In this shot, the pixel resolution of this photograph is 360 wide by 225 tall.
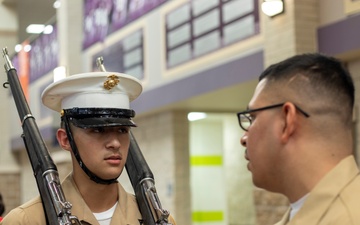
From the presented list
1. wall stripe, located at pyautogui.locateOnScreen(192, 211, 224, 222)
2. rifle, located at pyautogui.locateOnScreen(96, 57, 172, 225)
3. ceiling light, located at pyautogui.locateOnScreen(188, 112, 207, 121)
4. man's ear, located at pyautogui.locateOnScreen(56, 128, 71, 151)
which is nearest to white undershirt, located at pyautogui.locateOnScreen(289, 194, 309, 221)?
rifle, located at pyautogui.locateOnScreen(96, 57, 172, 225)

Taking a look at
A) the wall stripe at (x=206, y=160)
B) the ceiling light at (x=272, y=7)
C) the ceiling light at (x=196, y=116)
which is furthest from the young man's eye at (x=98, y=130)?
the wall stripe at (x=206, y=160)

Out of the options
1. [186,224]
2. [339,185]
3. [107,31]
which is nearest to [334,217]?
[339,185]

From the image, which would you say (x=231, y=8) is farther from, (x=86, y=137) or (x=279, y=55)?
(x=86, y=137)

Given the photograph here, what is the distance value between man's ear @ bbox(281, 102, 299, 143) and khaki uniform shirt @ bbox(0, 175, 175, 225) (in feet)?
3.17

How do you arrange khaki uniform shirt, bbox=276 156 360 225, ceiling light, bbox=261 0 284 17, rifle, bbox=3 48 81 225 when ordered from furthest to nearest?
ceiling light, bbox=261 0 284 17 → rifle, bbox=3 48 81 225 → khaki uniform shirt, bbox=276 156 360 225

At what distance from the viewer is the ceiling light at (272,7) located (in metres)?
6.85

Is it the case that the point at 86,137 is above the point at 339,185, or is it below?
above

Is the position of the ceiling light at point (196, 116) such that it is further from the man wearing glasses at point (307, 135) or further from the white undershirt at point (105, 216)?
the man wearing glasses at point (307, 135)

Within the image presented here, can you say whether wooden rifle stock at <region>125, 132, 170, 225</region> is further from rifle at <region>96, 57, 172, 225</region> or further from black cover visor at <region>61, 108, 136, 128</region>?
black cover visor at <region>61, 108, 136, 128</region>

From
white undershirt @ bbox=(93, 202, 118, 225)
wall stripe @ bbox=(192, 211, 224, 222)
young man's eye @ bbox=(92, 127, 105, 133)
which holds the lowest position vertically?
wall stripe @ bbox=(192, 211, 224, 222)

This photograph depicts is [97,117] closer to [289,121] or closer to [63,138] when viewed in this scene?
[63,138]

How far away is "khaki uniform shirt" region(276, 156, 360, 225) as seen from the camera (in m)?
1.45

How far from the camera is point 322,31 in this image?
6.66 m

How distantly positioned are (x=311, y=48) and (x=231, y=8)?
1598 millimetres
